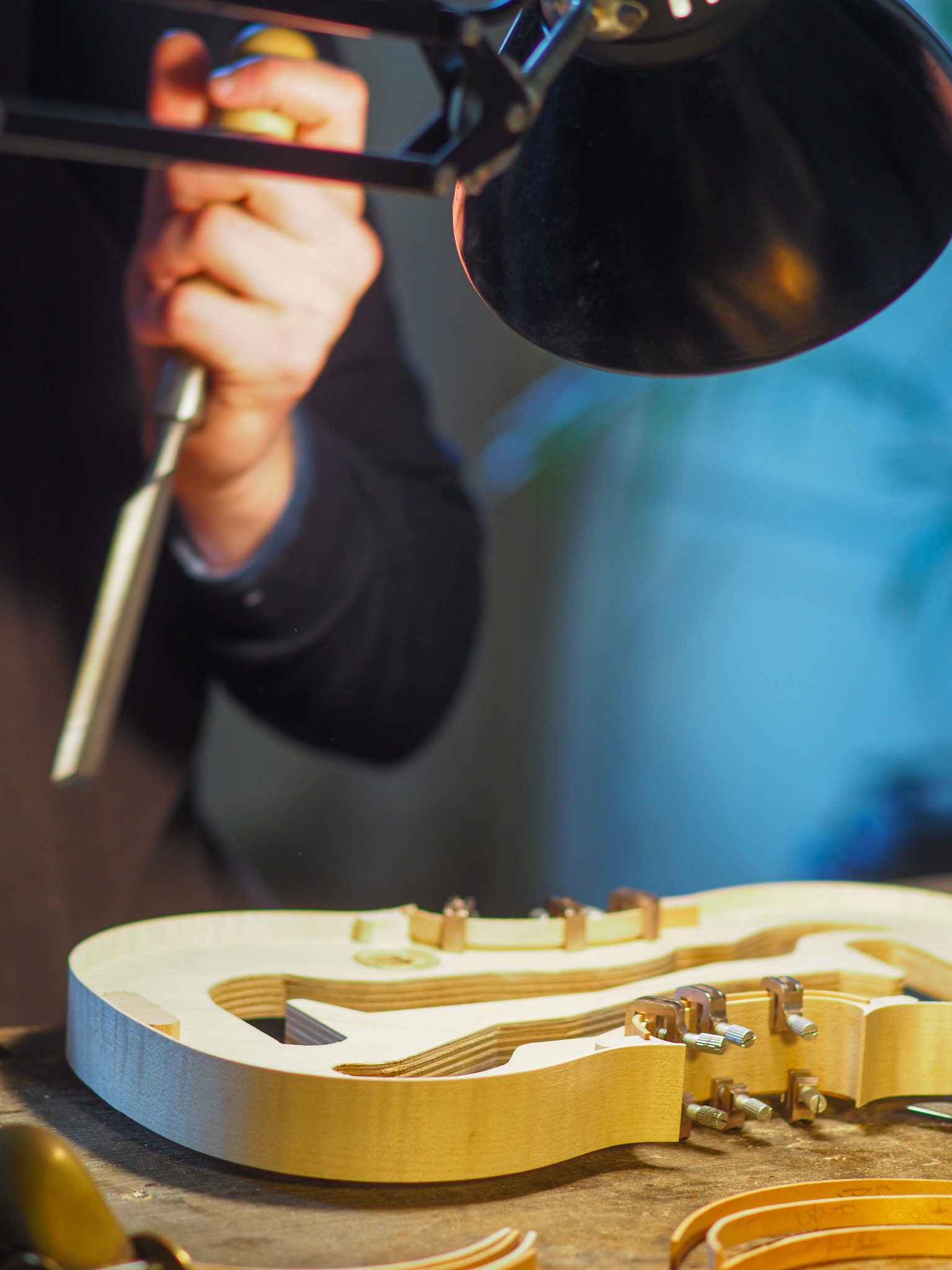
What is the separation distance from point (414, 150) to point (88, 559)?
1285mm

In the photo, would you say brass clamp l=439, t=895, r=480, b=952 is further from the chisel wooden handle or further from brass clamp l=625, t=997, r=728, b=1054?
the chisel wooden handle

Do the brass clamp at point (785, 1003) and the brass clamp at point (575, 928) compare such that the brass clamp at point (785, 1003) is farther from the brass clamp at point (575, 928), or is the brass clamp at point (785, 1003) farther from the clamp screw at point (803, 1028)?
the brass clamp at point (575, 928)

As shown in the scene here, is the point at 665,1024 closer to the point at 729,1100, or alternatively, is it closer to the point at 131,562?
the point at 729,1100

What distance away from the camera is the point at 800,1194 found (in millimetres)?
873

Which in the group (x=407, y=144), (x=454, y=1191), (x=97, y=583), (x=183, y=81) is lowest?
(x=454, y=1191)

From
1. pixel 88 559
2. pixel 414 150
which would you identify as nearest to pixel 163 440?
pixel 414 150

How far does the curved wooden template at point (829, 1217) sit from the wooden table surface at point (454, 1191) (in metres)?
0.03

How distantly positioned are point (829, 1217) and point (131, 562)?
0.73 meters

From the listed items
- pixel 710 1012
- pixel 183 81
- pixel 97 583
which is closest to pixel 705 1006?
pixel 710 1012

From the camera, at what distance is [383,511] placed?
210 cm

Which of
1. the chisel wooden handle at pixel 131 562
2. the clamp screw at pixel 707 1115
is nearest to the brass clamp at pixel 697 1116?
the clamp screw at pixel 707 1115

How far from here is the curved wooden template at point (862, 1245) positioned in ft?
2.62

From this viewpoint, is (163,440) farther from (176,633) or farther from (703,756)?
(703,756)

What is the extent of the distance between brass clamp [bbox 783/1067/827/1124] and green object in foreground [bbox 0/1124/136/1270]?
1.91 ft
